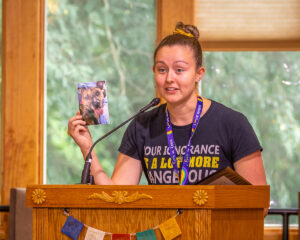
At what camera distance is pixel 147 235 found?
1.53 m

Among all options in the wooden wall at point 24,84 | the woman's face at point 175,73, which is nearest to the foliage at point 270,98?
the wooden wall at point 24,84

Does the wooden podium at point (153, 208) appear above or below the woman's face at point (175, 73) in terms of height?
below

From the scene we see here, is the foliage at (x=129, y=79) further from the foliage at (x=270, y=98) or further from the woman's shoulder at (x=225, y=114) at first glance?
the woman's shoulder at (x=225, y=114)

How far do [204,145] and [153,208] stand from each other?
1.88ft

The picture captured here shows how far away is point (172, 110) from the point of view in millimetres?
2152

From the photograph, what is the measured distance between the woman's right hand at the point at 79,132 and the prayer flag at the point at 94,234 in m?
0.53

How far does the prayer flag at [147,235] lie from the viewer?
5.02ft

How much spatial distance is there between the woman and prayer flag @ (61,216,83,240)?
0.48 meters

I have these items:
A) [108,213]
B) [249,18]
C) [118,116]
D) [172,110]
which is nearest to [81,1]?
[118,116]

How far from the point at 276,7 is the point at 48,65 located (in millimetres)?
1489

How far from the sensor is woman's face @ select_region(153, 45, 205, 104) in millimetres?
2057

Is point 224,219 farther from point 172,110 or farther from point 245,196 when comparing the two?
point 172,110

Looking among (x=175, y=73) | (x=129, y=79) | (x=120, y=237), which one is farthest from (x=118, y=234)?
(x=129, y=79)

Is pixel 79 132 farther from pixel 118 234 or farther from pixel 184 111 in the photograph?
pixel 118 234
